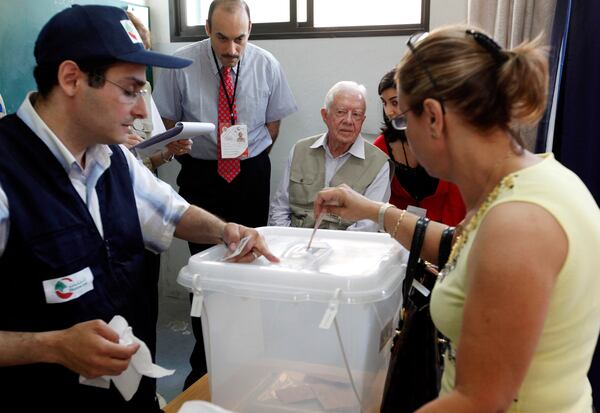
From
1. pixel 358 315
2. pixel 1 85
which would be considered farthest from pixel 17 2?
pixel 358 315

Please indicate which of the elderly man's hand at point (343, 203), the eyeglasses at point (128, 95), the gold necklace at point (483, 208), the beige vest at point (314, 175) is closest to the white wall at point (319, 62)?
the beige vest at point (314, 175)

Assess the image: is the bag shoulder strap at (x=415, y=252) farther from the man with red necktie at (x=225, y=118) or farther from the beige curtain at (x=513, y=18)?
the man with red necktie at (x=225, y=118)

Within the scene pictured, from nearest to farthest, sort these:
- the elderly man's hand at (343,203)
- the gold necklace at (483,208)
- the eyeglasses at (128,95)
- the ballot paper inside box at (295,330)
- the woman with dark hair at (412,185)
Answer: the gold necklace at (483,208) → the ballot paper inside box at (295,330) → the eyeglasses at (128,95) → the elderly man's hand at (343,203) → the woman with dark hair at (412,185)

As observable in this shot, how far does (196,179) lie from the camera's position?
282cm

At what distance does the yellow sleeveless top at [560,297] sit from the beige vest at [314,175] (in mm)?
1575

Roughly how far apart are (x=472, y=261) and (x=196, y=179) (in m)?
2.25

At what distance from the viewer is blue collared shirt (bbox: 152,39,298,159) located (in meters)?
2.77

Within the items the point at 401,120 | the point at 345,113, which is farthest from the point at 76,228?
the point at 345,113

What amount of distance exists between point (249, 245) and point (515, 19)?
1.73 metres

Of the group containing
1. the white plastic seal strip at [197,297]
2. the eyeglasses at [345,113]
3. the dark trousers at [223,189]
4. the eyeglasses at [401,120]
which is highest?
the eyeglasses at [401,120]

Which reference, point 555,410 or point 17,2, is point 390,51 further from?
point 555,410

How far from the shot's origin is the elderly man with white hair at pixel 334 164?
242cm

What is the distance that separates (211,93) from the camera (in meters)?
2.77

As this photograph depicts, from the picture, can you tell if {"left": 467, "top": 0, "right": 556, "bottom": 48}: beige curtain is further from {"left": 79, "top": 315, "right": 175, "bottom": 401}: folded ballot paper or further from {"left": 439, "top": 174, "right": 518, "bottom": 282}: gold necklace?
{"left": 79, "top": 315, "right": 175, "bottom": 401}: folded ballot paper
